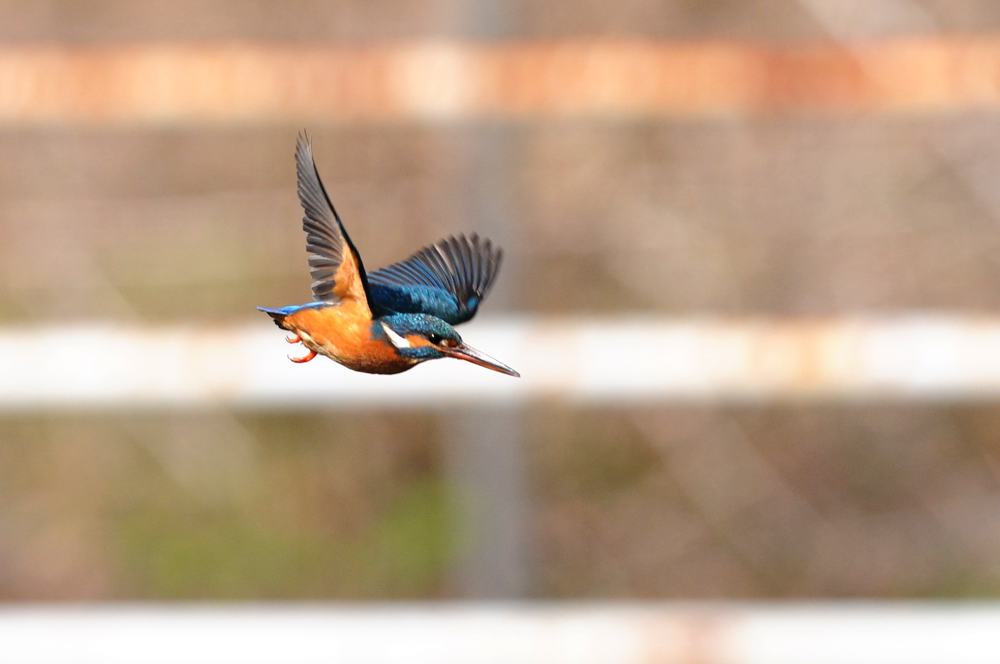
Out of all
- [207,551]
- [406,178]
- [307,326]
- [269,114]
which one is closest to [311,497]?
[207,551]

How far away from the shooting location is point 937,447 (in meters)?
3.36

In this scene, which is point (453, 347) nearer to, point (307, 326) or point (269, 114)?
point (307, 326)

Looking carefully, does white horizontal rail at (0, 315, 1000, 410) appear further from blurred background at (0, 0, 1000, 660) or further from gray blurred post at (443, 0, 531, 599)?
blurred background at (0, 0, 1000, 660)

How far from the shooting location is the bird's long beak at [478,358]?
434 millimetres

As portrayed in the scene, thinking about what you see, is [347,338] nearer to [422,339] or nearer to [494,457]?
[422,339]

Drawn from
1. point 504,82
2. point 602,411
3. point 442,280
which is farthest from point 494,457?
point 442,280

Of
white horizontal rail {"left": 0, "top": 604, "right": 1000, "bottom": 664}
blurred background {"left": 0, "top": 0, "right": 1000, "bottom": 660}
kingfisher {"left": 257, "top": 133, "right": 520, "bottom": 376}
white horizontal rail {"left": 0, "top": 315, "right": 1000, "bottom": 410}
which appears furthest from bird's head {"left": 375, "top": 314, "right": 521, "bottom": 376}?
blurred background {"left": 0, "top": 0, "right": 1000, "bottom": 660}

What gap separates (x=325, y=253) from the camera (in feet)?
1.73

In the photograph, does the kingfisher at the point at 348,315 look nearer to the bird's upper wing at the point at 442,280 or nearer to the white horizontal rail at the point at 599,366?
the bird's upper wing at the point at 442,280

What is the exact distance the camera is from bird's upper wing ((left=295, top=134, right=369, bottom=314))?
51 cm

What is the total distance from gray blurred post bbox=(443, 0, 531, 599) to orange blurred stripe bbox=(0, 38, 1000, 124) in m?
0.08

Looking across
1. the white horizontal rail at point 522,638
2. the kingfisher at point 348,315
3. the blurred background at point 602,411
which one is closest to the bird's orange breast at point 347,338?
the kingfisher at point 348,315

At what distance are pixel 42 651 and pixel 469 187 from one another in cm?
85

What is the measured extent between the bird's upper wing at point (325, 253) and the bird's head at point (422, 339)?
0.6 inches
